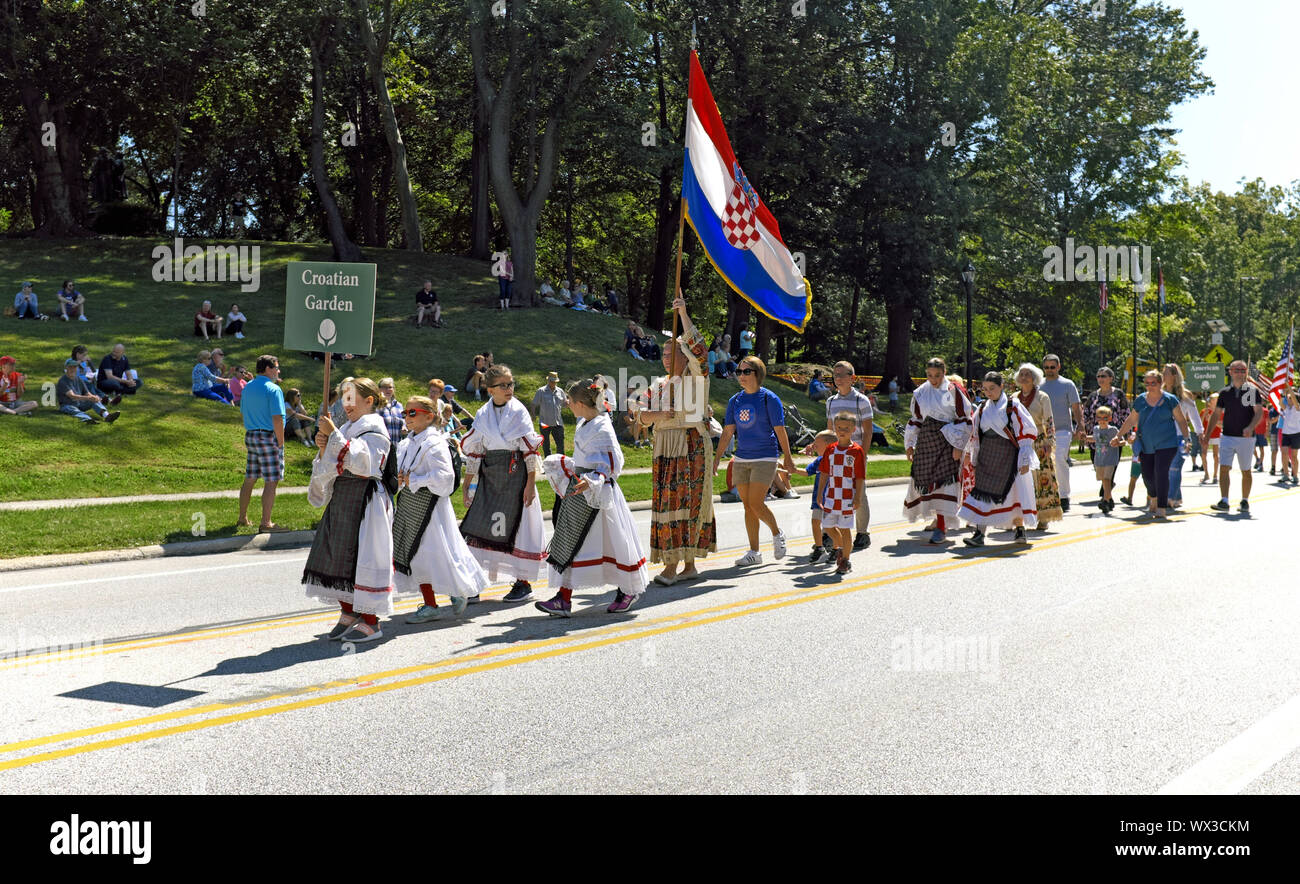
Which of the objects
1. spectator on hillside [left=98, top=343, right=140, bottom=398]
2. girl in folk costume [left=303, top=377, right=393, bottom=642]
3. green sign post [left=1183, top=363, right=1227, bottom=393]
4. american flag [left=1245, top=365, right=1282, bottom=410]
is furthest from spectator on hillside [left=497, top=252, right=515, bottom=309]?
girl in folk costume [left=303, top=377, right=393, bottom=642]

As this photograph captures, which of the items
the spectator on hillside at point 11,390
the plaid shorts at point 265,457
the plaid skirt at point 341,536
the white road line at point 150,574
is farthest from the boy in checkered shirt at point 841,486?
the spectator on hillside at point 11,390

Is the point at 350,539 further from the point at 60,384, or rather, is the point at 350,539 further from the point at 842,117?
the point at 842,117

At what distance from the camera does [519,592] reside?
9.70 m

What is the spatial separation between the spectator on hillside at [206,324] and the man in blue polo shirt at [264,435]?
17.6 metres

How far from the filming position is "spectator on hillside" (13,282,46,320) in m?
29.9

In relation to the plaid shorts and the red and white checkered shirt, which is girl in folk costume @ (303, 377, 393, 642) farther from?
the plaid shorts

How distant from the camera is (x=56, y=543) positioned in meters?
12.6

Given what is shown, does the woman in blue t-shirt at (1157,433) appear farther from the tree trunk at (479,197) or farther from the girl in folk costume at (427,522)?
the tree trunk at (479,197)

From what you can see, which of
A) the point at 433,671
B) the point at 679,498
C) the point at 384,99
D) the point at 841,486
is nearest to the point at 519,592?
the point at 679,498

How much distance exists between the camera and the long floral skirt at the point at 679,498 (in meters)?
10.2

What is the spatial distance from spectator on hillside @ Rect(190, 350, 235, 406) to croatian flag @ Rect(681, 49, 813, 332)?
1559 centimetres

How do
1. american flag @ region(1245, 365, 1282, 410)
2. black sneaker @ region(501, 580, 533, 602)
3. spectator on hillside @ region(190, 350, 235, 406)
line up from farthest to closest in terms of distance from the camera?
spectator on hillside @ region(190, 350, 235, 406) < american flag @ region(1245, 365, 1282, 410) < black sneaker @ region(501, 580, 533, 602)

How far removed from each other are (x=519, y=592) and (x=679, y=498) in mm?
1626

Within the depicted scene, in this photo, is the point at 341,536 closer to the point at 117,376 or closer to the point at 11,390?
the point at 11,390
